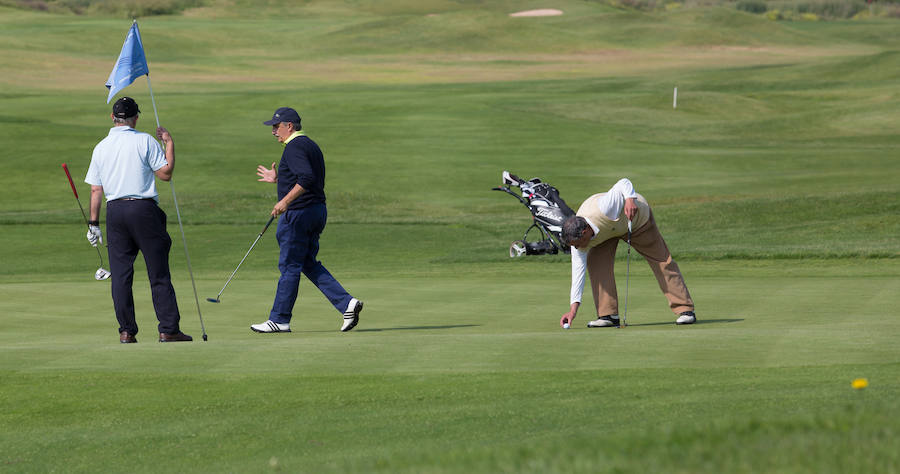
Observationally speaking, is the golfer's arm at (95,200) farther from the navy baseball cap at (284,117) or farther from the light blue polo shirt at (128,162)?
the navy baseball cap at (284,117)

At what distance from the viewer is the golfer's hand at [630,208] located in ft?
30.6

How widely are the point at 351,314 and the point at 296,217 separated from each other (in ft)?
3.18

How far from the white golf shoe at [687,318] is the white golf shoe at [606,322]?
1.72ft

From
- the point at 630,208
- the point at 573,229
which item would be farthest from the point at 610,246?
the point at 573,229

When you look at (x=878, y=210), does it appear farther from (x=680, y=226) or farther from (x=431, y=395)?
(x=431, y=395)

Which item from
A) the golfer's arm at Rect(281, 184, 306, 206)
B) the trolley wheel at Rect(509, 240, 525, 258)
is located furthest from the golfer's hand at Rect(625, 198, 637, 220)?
the trolley wheel at Rect(509, 240, 525, 258)

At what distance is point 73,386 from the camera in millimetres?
6910

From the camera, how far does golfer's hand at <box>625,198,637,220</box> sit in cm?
932

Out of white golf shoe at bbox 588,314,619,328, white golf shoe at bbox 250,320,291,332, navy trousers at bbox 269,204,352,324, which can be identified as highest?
navy trousers at bbox 269,204,352,324

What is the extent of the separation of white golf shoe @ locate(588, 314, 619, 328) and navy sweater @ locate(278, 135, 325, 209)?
254 cm

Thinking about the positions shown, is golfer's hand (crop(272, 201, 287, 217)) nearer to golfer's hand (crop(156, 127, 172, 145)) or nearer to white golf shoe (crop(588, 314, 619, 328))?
golfer's hand (crop(156, 127, 172, 145))

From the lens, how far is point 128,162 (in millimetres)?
9125

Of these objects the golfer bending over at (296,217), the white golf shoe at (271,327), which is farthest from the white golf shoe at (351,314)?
the white golf shoe at (271,327)

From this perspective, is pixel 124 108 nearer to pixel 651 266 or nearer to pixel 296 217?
pixel 296 217
